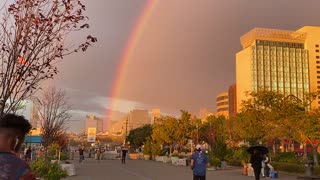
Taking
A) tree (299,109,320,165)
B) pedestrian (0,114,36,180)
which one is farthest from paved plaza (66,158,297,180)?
pedestrian (0,114,36,180)

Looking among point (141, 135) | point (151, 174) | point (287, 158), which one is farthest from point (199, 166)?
point (141, 135)

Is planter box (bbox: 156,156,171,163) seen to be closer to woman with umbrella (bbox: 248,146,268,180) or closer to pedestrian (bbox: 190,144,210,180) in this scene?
woman with umbrella (bbox: 248,146,268,180)

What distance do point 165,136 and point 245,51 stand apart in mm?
130802

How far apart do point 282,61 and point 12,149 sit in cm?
17811

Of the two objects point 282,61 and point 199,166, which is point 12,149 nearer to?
point 199,166

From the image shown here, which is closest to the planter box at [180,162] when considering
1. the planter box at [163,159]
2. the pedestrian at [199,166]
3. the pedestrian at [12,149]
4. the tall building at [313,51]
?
the planter box at [163,159]

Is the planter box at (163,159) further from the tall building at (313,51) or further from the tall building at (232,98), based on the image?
the tall building at (313,51)

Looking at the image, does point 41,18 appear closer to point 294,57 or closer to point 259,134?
point 259,134

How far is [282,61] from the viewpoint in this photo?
570 feet

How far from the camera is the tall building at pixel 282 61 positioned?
567 ft

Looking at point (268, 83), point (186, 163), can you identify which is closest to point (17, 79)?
point (186, 163)

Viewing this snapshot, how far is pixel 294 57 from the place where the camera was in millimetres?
175500

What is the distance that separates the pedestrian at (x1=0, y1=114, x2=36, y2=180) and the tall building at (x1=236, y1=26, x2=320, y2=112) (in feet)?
562

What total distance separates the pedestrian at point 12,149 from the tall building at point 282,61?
562ft
